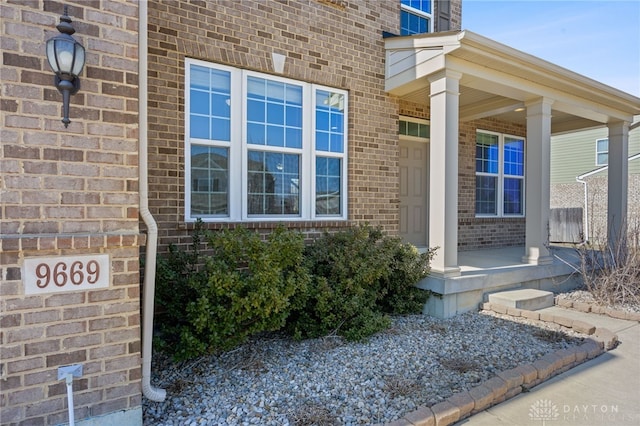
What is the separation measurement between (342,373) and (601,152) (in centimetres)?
1818

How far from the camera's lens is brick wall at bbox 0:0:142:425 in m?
2.04

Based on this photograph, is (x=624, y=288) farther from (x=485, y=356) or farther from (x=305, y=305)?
(x=305, y=305)

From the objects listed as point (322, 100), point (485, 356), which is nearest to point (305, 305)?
point (485, 356)

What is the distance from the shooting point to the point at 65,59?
80.7 inches

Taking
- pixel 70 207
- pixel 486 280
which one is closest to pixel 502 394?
pixel 486 280

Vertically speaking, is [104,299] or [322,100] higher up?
[322,100]

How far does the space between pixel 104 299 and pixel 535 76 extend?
6.26 meters

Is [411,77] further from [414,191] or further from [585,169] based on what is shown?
[585,169]

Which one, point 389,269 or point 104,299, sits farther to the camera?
point 389,269

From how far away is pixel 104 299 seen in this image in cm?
226

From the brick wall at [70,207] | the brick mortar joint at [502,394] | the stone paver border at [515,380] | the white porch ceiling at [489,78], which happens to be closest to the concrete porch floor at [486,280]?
the stone paver border at [515,380]

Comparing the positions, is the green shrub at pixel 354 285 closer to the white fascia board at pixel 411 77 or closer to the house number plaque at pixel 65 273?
the house number plaque at pixel 65 273

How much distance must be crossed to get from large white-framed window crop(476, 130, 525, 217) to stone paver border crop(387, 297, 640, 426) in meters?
4.22

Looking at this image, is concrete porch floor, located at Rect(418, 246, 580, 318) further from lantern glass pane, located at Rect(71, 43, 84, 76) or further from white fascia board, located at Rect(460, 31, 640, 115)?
lantern glass pane, located at Rect(71, 43, 84, 76)
